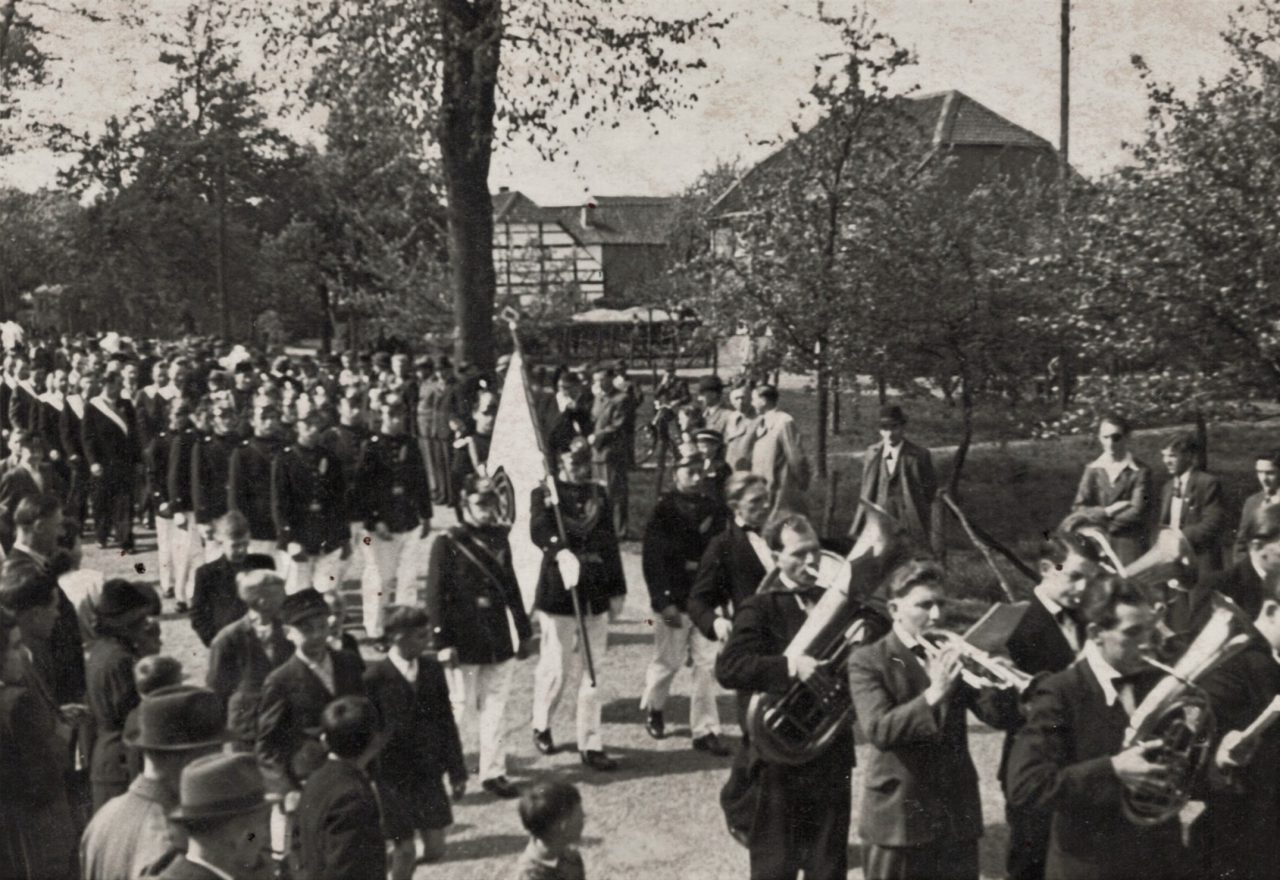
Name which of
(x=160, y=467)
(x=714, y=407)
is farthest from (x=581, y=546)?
(x=714, y=407)

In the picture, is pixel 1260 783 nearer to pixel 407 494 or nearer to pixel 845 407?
pixel 407 494

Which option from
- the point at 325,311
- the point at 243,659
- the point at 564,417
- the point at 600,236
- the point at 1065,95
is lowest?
the point at 243,659

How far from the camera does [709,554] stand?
812 centimetres

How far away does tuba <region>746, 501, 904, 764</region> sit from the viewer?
19.7ft

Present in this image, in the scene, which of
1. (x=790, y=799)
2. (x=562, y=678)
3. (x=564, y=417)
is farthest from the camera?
(x=564, y=417)

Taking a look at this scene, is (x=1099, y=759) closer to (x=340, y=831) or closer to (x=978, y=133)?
(x=340, y=831)

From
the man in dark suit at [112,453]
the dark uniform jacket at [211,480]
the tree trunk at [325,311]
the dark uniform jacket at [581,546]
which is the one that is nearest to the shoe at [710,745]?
the dark uniform jacket at [581,546]

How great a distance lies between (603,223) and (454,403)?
74.0m

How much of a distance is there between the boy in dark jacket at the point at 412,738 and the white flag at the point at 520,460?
269 cm

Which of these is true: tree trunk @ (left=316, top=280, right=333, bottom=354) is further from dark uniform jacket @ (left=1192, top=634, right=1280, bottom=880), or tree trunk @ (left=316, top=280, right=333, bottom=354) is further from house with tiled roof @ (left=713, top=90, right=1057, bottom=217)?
dark uniform jacket @ (left=1192, top=634, right=1280, bottom=880)

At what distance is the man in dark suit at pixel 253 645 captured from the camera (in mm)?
7371

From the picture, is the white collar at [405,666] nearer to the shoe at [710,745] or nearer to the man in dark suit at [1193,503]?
the shoe at [710,745]

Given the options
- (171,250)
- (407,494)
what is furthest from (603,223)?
(407,494)

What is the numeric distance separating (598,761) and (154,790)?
4.42 meters
